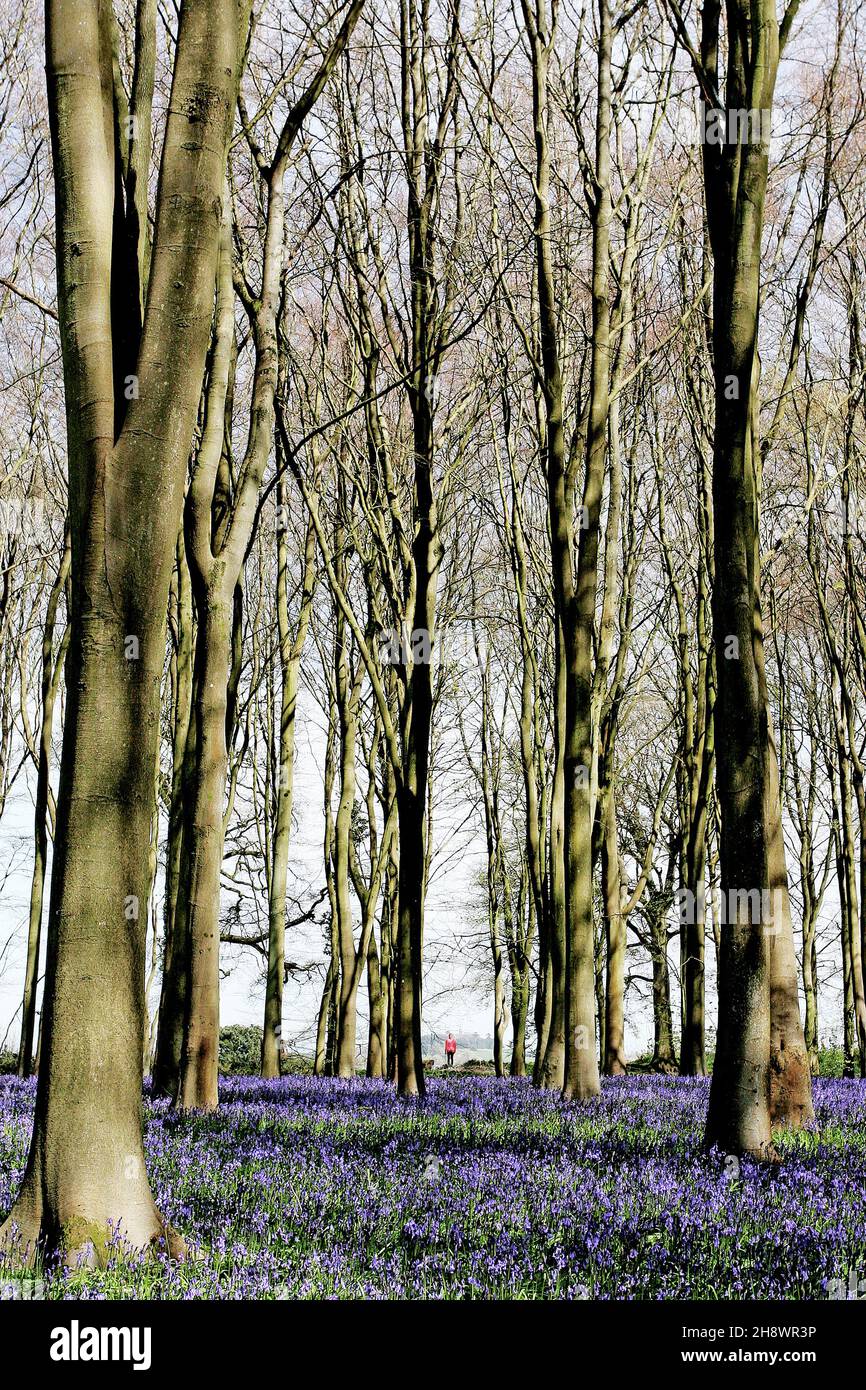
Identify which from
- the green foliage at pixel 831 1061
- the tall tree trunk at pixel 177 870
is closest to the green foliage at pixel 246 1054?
the green foliage at pixel 831 1061

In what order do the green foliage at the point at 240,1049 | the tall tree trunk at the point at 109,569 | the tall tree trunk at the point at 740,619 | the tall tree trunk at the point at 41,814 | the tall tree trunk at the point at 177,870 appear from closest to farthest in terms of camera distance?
the tall tree trunk at the point at 109,569 < the tall tree trunk at the point at 740,619 < the tall tree trunk at the point at 177,870 < the tall tree trunk at the point at 41,814 < the green foliage at the point at 240,1049

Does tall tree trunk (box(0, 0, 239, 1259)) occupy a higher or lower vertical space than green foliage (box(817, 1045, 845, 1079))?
higher

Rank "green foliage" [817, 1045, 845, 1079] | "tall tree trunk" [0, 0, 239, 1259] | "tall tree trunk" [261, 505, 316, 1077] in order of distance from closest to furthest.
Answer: "tall tree trunk" [0, 0, 239, 1259] < "tall tree trunk" [261, 505, 316, 1077] < "green foliage" [817, 1045, 845, 1079]

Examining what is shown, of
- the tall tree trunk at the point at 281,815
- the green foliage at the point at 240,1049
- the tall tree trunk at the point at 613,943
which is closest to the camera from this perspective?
the tall tree trunk at the point at 613,943

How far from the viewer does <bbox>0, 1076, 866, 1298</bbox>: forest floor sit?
11.3 ft

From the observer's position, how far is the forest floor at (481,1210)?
344 centimetres

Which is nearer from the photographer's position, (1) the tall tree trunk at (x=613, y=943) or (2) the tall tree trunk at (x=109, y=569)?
(2) the tall tree trunk at (x=109, y=569)

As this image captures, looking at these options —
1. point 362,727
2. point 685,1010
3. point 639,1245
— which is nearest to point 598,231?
point 639,1245

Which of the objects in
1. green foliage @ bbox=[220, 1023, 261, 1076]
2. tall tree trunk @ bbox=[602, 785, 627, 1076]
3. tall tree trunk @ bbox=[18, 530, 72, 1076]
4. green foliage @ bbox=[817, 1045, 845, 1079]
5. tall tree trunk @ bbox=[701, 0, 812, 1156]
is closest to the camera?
tall tree trunk @ bbox=[701, 0, 812, 1156]

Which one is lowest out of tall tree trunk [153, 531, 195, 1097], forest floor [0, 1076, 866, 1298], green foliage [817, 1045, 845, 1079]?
green foliage [817, 1045, 845, 1079]

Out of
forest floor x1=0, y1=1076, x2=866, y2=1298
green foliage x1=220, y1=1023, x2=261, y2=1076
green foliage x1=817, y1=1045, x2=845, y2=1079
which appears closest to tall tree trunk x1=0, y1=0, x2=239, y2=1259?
forest floor x1=0, y1=1076, x2=866, y2=1298

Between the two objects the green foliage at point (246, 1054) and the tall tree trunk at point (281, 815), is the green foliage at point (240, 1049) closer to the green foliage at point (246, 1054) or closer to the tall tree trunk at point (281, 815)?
the green foliage at point (246, 1054)

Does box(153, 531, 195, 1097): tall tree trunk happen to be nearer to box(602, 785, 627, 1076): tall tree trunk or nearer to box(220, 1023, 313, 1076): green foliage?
box(602, 785, 627, 1076): tall tree trunk
